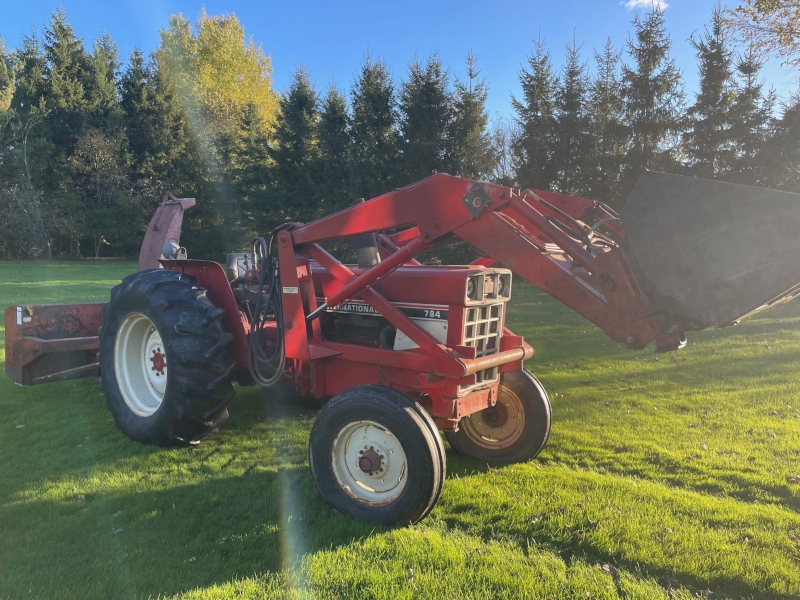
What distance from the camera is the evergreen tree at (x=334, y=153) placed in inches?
766

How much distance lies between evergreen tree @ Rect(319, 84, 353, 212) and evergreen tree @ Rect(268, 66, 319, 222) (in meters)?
0.33

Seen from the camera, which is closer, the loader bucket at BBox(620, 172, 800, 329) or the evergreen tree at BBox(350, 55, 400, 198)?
the loader bucket at BBox(620, 172, 800, 329)

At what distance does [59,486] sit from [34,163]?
31748 millimetres

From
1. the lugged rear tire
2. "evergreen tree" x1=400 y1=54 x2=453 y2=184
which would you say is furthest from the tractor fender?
"evergreen tree" x1=400 y1=54 x2=453 y2=184

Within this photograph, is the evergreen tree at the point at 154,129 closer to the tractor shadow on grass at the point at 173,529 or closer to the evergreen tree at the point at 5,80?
the evergreen tree at the point at 5,80

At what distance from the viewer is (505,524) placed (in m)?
3.48

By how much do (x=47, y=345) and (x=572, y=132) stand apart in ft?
52.2

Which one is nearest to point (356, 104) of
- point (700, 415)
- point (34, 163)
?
point (700, 415)

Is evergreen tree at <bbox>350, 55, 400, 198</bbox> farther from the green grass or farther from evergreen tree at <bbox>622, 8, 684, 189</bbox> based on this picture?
the green grass

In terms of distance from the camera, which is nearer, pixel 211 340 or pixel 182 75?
pixel 211 340

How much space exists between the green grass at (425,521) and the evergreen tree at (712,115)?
12156 millimetres

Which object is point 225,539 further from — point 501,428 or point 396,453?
point 501,428

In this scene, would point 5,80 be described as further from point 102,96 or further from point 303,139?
point 303,139

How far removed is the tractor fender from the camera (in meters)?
4.66
